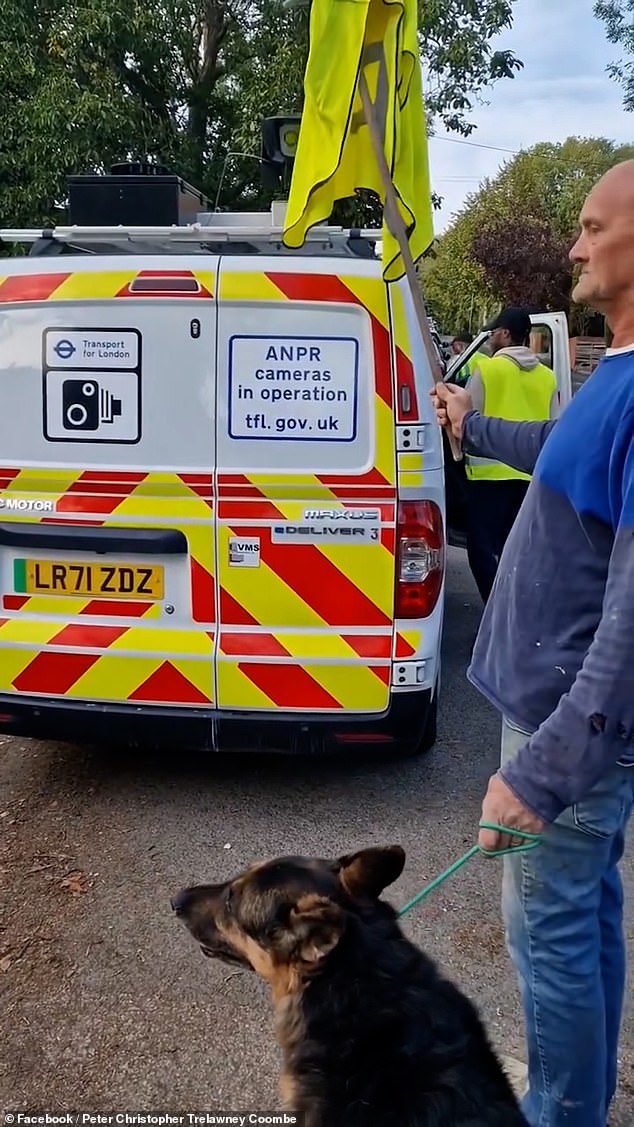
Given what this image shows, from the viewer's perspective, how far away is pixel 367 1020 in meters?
1.87

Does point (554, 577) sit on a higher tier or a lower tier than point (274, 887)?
higher

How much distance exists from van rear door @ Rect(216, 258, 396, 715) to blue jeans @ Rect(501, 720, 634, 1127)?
1.78m

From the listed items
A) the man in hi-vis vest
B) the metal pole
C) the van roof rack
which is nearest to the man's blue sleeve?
the metal pole

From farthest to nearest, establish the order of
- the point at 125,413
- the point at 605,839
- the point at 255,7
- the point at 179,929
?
the point at 255,7
the point at 125,413
the point at 179,929
the point at 605,839

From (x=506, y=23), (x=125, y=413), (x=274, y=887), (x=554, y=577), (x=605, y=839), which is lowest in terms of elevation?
(x=274, y=887)

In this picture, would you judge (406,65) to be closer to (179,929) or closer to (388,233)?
(388,233)

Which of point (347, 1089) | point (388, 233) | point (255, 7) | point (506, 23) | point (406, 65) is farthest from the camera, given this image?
point (255, 7)

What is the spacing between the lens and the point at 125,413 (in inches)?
152

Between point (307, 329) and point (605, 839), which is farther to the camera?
point (307, 329)

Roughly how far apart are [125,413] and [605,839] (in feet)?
8.62

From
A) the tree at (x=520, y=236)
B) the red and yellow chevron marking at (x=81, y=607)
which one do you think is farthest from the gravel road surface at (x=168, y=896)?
the tree at (x=520, y=236)

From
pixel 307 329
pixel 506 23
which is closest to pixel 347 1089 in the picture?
pixel 307 329

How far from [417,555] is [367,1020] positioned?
224 centimetres

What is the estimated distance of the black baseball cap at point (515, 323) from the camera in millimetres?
6297
